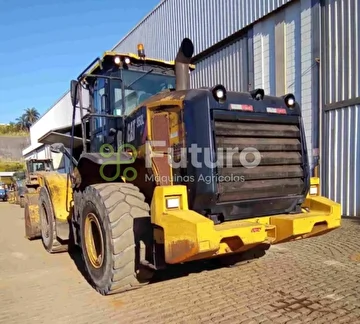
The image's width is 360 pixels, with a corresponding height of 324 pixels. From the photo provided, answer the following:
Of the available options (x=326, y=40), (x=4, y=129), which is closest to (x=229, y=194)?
(x=326, y=40)

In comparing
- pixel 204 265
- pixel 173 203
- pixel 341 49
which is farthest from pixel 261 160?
pixel 341 49

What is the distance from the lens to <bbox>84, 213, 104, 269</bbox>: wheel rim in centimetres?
452

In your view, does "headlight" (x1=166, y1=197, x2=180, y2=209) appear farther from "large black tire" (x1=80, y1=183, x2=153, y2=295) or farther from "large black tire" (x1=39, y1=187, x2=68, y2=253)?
"large black tire" (x1=39, y1=187, x2=68, y2=253)

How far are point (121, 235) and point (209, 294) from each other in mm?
1238

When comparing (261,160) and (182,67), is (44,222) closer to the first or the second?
(182,67)

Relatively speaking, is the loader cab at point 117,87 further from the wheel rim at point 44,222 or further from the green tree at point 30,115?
the green tree at point 30,115

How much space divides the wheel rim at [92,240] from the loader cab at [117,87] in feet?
3.49

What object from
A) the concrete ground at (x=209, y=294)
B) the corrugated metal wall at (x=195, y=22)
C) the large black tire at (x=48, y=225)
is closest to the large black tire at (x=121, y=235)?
the concrete ground at (x=209, y=294)

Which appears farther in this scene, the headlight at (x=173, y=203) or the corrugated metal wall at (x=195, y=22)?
the corrugated metal wall at (x=195, y=22)

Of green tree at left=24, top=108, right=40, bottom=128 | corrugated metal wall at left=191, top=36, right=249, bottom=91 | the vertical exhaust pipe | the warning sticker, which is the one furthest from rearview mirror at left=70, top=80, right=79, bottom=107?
green tree at left=24, top=108, right=40, bottom=128

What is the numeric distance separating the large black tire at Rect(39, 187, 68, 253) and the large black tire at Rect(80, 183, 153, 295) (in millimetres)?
2486

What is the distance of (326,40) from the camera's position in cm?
922

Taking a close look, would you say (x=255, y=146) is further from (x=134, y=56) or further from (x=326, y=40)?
(x=326, y=40)

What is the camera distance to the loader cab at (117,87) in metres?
5.03
